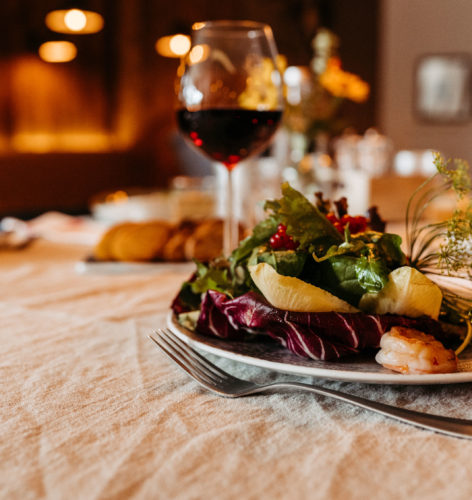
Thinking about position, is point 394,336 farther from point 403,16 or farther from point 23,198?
point 403,16

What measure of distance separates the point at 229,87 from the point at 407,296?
1.48 ft

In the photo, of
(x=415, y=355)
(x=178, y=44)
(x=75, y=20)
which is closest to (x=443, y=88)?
(x=178, y=44)

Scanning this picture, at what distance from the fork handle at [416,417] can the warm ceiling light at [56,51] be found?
18.4 ft

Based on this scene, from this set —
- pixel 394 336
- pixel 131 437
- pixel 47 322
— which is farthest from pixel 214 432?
pixel 47 322

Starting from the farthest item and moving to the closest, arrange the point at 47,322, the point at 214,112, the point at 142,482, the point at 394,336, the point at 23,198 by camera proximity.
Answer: the point at 23,198 → the point at 214,112 → the point at 47,322 → the point at 394,336 → the point at 142,482

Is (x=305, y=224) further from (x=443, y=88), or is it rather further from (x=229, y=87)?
(x=443, y=88)

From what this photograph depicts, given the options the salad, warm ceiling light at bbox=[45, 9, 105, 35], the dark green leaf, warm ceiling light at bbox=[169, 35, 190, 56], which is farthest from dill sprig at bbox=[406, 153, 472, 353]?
warm ceiling light at bbox=[169, 35, 190, 56]

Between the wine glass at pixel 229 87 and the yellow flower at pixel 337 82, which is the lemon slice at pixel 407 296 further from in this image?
the yellow flower at pixel 337 82

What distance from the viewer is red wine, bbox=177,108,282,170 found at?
0.85 m

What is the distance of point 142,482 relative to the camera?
347 millimetres

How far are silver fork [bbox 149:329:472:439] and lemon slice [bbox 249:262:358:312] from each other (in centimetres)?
7

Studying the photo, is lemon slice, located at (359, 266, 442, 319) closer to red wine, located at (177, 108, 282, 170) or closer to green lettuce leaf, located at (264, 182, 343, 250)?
green lettuce leaf, located at (264, 182, 343, 250)

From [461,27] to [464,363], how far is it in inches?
318

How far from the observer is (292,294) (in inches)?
20.1
